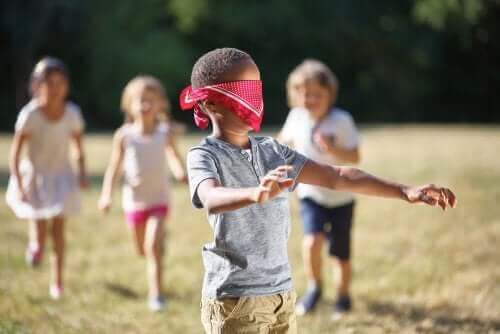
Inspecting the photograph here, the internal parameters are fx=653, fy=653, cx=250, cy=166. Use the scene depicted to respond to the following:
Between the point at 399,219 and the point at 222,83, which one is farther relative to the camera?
the point at 399,219

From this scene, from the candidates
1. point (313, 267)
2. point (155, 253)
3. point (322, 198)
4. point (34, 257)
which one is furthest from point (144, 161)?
point (313, 267)

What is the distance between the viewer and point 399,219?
8.57 m

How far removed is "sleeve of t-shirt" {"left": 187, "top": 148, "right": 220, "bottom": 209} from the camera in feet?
8.44

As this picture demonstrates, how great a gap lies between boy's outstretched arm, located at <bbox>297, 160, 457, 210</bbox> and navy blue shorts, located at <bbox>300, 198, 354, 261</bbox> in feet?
7.24

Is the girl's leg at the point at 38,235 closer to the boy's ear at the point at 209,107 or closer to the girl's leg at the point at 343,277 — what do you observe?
the girl's leg at the point at 343,277

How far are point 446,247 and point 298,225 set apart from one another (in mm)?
2153

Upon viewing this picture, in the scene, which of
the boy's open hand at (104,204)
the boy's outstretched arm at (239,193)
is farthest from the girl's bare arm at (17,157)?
the boy's outstretched arm at (239,193)

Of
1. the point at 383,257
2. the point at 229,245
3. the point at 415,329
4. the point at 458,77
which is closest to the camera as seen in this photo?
the point at 229,245

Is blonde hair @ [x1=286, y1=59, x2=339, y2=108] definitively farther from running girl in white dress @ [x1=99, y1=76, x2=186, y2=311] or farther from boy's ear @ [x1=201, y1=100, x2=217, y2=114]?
boy's ear @ [x1=201, y1=100, x2=217, y2=114]

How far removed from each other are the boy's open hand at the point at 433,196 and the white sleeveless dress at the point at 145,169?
3269mm

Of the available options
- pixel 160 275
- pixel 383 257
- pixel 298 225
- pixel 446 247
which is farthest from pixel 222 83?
pixel 298 225

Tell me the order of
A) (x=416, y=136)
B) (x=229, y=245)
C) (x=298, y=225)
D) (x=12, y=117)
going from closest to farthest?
1. (x=229, y=245)
2. (x=298, y=225)
3. (x=416, y=136)
4. (x=12, y=117)

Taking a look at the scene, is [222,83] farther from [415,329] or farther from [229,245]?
[415,329]

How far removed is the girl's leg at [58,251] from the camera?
5.59 meters
